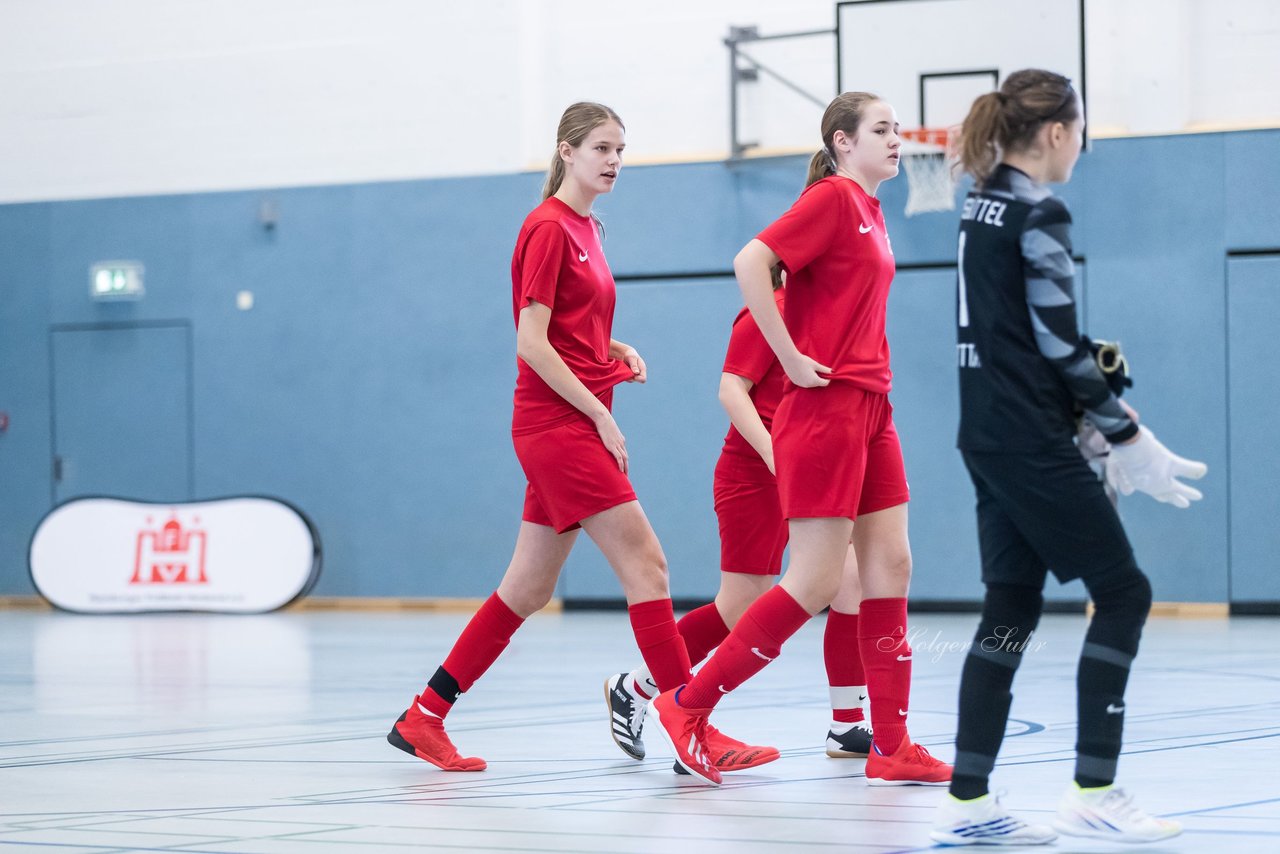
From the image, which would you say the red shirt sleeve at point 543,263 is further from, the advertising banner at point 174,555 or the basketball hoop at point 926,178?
the advertising banner at point 174,555

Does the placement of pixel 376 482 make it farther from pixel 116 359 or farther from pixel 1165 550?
pixel 1165 550

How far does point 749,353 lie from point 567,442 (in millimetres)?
534

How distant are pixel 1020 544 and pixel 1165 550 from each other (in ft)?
24.5

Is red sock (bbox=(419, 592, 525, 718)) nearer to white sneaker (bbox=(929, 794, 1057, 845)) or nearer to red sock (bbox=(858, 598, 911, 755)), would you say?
red sock (bbox=(858, 598, 911, 755))

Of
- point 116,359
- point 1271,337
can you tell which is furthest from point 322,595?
point 1271,337

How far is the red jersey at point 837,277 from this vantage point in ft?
12.0

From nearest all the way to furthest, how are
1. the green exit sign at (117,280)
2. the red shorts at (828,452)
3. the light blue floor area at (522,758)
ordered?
the light blue floor area at (522,758) < the red shorts at (828,452) < the green exit sign at (117,280)

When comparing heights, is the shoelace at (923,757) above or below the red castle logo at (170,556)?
above

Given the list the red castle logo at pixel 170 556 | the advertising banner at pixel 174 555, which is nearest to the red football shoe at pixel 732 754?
the advertising banner at pixel 174 555

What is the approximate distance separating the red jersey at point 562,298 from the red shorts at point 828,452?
1.88ft

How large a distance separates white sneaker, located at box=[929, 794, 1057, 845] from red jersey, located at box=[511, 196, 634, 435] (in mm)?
1424

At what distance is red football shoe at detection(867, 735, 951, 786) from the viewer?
3.81 metres

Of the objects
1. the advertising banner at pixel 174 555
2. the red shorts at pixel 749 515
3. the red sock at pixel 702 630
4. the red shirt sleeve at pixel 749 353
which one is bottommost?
the advertising banner at pixel 174 555

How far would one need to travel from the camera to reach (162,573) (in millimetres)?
11594
